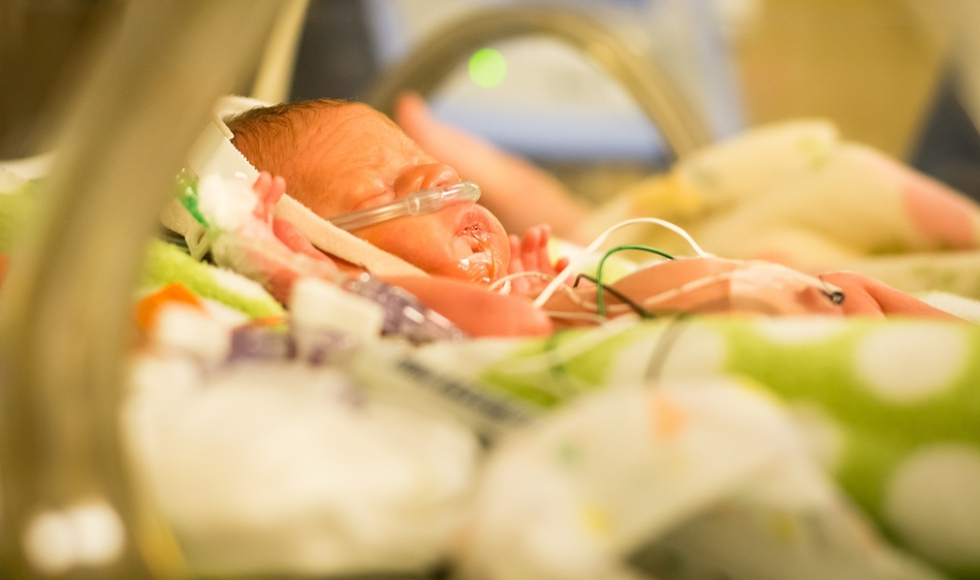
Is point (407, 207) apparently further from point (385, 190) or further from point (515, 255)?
point (515, 255)

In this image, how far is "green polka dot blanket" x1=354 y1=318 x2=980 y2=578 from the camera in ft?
1.15

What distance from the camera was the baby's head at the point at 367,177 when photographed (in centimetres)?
70

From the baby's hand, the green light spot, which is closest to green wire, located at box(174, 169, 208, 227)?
the baby's hand

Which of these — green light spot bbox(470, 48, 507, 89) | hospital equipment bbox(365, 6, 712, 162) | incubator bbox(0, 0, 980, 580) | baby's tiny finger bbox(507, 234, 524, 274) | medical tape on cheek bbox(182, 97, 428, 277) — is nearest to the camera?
incubator bbox(0, 0, 980, 580)

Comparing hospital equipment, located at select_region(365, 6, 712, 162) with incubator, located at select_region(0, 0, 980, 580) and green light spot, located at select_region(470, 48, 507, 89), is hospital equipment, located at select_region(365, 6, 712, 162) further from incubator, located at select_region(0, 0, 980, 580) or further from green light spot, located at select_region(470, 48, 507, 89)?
incubator, located at select_region(0, 0, 980, 580)

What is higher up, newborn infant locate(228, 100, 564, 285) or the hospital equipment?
the hospital equipment

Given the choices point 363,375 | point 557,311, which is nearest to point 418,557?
point 363,375

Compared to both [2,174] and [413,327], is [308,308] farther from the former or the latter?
[2,174]

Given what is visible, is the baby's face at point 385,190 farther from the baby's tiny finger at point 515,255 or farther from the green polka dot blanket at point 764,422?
the green polka dot blanket at point 764,422

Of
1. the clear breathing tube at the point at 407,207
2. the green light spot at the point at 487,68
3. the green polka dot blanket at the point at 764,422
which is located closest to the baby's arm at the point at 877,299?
the green polka dot blanket at the point at 764,422

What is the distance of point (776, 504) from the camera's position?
0.35 meters

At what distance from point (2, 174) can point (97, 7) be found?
946mm

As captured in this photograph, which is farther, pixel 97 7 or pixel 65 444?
pixel 97 7

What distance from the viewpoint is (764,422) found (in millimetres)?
344
